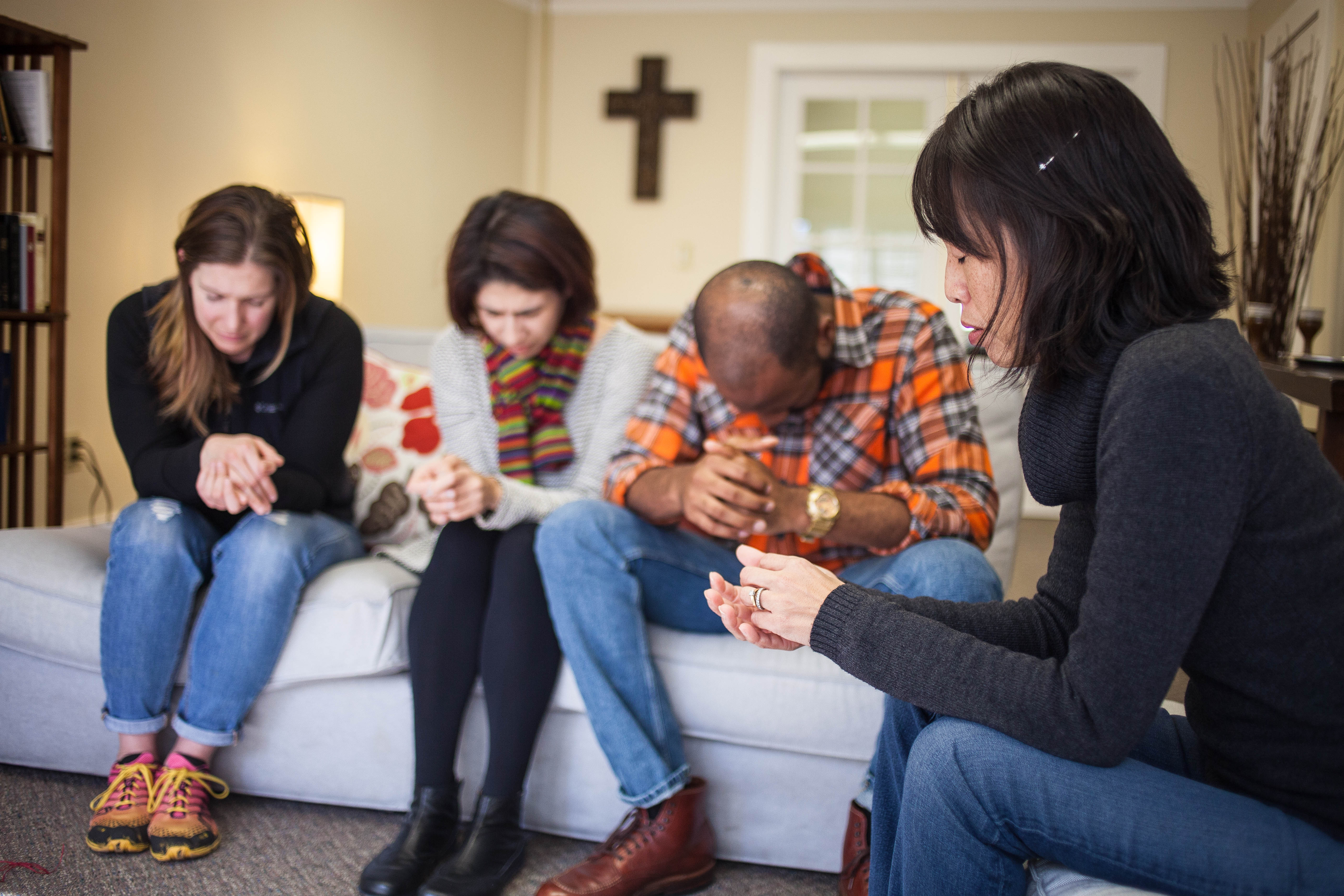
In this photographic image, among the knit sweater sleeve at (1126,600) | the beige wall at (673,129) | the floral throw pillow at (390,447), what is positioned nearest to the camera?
the knit sweater sleeve at (1126,600)

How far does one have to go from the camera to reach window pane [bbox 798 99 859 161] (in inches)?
186

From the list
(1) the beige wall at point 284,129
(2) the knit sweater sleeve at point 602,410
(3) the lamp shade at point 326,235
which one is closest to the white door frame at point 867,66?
(1) the beige wall at point 284,129

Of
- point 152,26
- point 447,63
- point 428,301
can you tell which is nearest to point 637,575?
point 152,26

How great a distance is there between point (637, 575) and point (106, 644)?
30.5 inches

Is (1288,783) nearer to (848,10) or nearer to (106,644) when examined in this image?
(106,644)

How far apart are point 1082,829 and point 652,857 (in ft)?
2.30

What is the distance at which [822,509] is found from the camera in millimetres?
1364

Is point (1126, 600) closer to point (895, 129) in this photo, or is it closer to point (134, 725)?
point (134, 725)

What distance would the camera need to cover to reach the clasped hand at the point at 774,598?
2.84ft

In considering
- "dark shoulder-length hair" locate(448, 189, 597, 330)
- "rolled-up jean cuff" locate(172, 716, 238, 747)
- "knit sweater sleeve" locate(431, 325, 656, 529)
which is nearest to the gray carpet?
"rolled-up jean cuff" locate(172, 716, 238, 747)

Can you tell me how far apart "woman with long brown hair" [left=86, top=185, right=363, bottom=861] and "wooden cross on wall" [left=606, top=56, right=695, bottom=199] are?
10.9 feet

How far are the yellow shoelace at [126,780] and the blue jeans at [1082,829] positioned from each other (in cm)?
113

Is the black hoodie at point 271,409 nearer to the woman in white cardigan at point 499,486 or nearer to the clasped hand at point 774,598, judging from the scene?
the woman in white cardigan at point 499,486

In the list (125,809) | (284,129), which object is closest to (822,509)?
(125,809)
